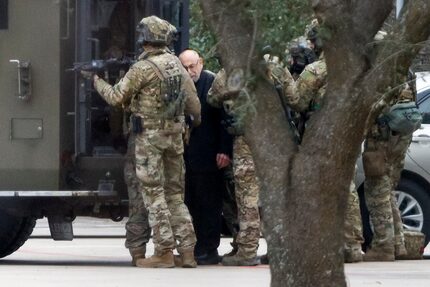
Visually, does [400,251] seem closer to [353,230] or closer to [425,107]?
[353,230]

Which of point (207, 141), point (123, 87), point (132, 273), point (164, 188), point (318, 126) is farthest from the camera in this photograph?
point (207, 141)

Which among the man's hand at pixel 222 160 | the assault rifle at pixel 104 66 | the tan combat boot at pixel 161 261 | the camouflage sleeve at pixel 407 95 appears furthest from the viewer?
the camouflage sleeve at pixel 407 95

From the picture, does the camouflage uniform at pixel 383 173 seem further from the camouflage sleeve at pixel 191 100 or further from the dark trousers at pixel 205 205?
the camouflage sleeve at pixel 191 100

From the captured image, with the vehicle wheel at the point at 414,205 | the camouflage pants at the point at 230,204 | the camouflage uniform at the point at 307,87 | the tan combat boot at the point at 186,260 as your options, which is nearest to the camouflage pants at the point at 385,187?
the vehicle wheel at the point at 414,205

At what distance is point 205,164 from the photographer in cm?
1237

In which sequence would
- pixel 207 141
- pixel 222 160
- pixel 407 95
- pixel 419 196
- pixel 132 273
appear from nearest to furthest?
pixel 132 273
pixel 222 160
pixel 207 141
pixel 407 95
pixel 419 196

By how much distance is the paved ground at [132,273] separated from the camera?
10.7 metres

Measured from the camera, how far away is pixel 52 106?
1193cm

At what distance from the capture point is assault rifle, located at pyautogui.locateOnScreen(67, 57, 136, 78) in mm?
11625

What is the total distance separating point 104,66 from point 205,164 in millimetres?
1352

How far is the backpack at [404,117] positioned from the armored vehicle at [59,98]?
2.06 m

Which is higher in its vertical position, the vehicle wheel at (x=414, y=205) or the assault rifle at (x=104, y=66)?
the assault rifle at (x=104, y=66)

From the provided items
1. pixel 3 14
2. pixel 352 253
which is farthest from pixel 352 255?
pixel 3 14

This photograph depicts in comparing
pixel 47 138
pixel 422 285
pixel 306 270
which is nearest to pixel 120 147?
pixel 47 138
